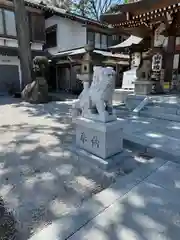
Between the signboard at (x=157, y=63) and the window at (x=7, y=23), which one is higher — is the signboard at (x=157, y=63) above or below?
below

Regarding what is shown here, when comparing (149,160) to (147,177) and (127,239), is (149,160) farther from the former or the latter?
(127,239)

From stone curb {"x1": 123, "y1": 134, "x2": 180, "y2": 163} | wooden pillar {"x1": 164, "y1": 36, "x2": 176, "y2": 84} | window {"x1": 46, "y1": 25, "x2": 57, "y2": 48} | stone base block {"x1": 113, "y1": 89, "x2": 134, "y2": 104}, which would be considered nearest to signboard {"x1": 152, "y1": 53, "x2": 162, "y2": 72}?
wooden pillar {"x1": 164, "y1": 36, "x2": 176, "y2": 84}

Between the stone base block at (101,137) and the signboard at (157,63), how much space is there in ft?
21.8

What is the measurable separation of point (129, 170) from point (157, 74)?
22.9ft

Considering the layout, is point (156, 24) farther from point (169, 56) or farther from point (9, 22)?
point (9, 22)

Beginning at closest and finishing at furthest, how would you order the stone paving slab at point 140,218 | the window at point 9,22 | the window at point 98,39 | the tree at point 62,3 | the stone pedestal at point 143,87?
1. the stone paving slab at point 140,218
2. the stone pedestal at point 143,87
3. the window at point 9,22
4. the window at point 98,39
5. the tree at point 62,3

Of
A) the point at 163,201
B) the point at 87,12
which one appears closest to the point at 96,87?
the point at 163,201

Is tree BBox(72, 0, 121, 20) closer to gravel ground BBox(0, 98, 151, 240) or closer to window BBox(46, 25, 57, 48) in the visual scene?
window BBox(46, 25, 57, 48)

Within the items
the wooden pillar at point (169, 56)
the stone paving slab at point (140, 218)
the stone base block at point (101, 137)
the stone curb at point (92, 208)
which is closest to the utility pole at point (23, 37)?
the wooden pillar at point (169, 56)

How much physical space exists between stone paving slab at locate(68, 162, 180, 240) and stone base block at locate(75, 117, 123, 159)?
812mm

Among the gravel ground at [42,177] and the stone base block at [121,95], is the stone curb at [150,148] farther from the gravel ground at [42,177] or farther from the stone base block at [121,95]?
the stone base block at [121,95]

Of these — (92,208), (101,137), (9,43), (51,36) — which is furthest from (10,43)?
(92,208)

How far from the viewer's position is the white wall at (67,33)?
14.1 metres

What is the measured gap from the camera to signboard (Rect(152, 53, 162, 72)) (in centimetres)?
865
